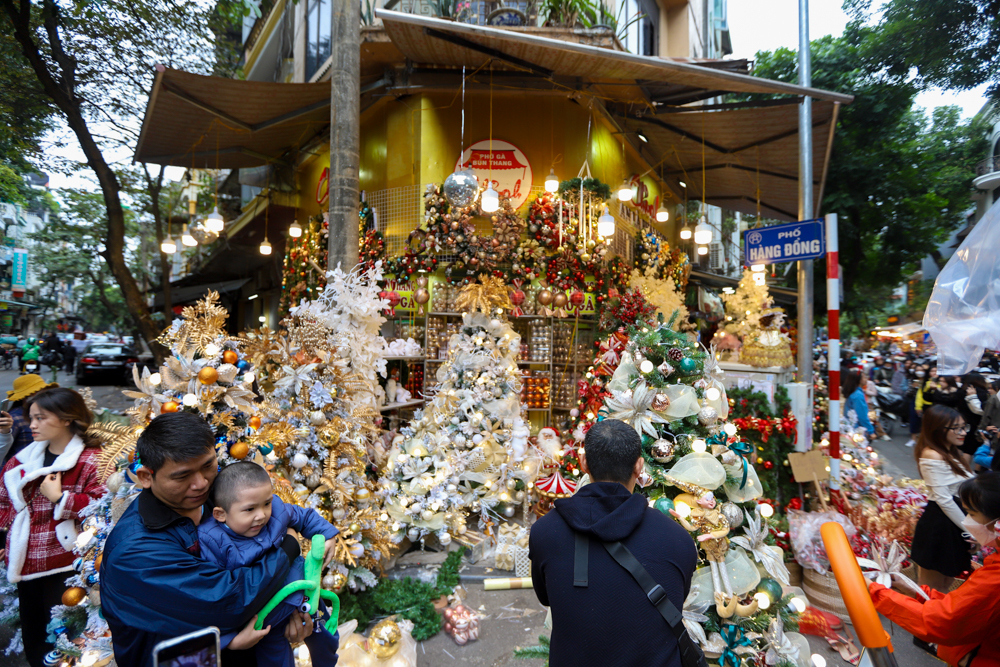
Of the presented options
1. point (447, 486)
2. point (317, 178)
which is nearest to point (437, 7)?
point (317, 178)

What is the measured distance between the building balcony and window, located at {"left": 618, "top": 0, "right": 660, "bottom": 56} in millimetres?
9493

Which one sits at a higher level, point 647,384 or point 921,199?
point 921,199

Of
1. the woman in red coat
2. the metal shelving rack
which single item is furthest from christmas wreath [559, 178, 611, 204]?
Answer: the woman in red coat

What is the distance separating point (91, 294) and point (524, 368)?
42493mm

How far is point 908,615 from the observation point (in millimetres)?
2182

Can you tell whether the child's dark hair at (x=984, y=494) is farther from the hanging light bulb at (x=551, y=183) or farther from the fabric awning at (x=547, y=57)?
the hanging light bulb at (x=551, y=183)

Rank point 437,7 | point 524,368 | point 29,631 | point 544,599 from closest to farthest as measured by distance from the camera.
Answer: point 544,599, point 29,631, point 437,7, point 524,368

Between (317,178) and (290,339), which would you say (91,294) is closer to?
(317,178)

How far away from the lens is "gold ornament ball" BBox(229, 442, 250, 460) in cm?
301

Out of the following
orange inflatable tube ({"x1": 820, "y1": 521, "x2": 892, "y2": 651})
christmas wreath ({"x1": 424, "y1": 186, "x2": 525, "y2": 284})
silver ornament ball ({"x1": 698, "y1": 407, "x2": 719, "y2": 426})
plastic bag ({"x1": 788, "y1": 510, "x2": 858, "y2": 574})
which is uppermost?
christmas wreath ({"x1": 424, "y1": 186, "x2": 525, "y2": 284})

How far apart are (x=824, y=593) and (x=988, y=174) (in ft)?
53.5

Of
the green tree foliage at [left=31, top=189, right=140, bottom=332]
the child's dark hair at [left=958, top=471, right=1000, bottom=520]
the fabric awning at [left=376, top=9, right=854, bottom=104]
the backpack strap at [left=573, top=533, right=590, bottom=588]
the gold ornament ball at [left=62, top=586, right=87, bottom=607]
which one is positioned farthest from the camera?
the green tree foliage at [left=31, top=189, right=140, bottom=332]

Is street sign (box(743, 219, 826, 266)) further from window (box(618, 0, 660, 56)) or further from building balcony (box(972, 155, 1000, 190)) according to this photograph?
building balcony (box(972, 155, 1000, 190))

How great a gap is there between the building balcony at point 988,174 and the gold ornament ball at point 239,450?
60.9ft
